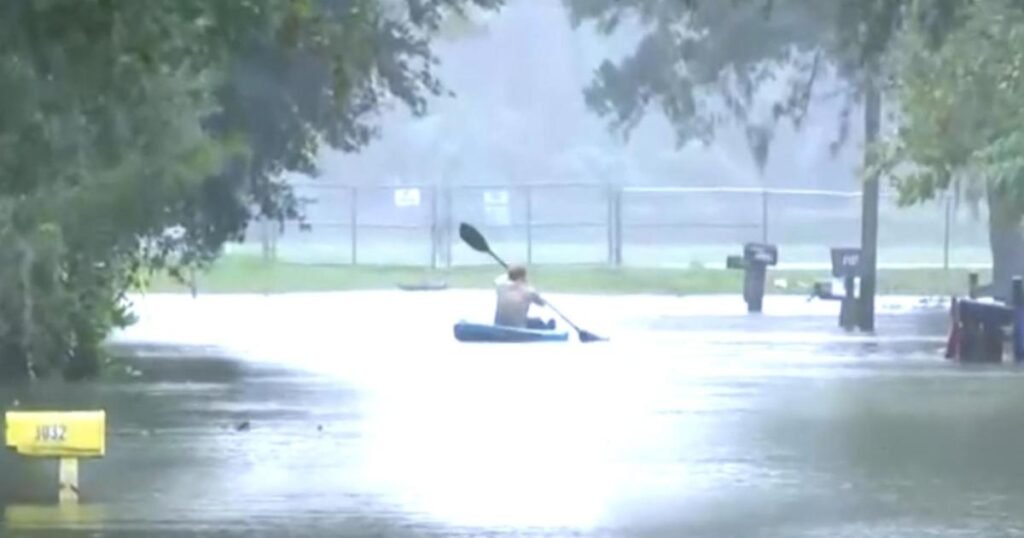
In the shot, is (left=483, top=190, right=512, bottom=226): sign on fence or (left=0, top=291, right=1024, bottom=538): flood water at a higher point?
(left=483, top=190, right=512, bottom=226): sign on fence

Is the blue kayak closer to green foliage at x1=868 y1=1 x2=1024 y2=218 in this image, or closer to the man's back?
the man's back

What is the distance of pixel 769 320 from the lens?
49.0m

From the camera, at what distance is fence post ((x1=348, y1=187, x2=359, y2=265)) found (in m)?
76.4

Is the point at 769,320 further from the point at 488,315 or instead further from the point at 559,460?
the point at 559,460

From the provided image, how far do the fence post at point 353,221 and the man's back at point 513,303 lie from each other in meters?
33.7

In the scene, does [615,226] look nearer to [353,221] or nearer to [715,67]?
[353,221]

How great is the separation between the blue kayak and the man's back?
0.82 feet

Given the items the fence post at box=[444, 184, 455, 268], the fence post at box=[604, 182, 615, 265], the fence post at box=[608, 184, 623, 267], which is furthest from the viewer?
the fence post at box=[444, 184, 455, 268]

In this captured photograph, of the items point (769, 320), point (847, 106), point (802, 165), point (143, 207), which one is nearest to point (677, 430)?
point (143, 207)

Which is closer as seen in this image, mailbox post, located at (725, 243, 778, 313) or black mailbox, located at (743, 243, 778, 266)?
mailbox post, located at (725, 243, 778, 313)

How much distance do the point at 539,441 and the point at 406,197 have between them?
198ft

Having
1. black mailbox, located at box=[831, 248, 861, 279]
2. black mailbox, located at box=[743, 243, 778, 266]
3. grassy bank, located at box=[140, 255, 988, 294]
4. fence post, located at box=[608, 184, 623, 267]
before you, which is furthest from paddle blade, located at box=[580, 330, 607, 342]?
fence post, located at box=[608, 184, 623, 267]

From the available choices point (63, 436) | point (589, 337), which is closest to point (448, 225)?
point (589, 337)

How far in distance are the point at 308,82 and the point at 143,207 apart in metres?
6.43
